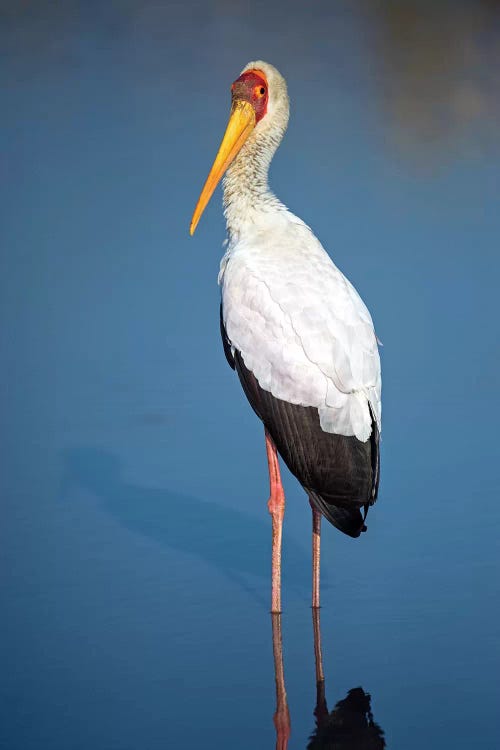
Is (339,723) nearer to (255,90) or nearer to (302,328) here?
(302,328)

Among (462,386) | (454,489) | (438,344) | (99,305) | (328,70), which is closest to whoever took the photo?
(454,489)

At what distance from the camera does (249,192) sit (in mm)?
4848

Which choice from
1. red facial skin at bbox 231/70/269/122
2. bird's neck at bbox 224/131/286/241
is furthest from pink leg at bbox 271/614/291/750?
red facial skin at bbox 231/70/269/122

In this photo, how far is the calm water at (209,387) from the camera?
12.7 ft

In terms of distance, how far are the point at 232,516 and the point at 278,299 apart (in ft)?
4.25

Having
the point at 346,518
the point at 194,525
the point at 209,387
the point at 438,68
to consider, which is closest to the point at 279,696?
the point at 346,518

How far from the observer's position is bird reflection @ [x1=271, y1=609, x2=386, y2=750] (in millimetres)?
3441

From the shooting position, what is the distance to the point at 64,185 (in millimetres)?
10109

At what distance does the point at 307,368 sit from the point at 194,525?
3.95 feet

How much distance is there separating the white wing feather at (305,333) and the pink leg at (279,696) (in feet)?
2.23

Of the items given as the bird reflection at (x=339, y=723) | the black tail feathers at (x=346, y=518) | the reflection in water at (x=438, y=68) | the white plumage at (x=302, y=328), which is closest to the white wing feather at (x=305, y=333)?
the white plumage at (x=302, y=328)

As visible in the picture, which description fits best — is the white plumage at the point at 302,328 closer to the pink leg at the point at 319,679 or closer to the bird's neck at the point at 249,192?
the bird's neck at the point at 249,192

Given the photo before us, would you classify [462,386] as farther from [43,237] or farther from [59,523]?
[43,237]

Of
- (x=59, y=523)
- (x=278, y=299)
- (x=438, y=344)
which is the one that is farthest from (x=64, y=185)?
(x=278, y=299)
